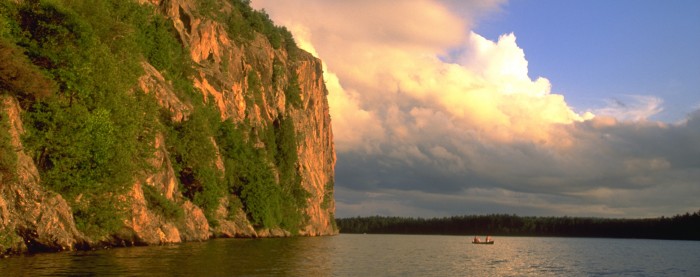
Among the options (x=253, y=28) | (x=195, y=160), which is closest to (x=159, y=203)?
(x=195, y=160)

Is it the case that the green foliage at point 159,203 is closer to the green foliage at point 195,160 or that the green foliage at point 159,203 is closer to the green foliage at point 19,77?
the green foliage at point 195,160

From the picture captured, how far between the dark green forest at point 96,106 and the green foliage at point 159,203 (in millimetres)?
111

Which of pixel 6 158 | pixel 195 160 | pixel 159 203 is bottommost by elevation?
pixel 159 203

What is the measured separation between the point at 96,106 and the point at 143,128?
996cm

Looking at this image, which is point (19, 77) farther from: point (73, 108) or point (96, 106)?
point (96, 106)

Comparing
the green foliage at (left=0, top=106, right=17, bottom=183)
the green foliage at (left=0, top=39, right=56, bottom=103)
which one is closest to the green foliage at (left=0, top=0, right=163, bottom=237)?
the green foliage at (left=0, top=39, right=56, bottom=103)

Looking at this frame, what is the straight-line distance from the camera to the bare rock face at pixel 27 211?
3478 cm

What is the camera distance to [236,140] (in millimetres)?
97062

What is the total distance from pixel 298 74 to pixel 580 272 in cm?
10332

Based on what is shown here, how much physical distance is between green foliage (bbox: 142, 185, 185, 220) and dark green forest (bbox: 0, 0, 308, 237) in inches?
4.4

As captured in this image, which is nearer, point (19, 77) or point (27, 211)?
point (27, 211)

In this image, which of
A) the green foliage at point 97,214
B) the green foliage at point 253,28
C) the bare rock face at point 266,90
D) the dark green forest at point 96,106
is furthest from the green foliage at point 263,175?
the green foliage at point 97,214

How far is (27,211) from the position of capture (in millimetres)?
36219

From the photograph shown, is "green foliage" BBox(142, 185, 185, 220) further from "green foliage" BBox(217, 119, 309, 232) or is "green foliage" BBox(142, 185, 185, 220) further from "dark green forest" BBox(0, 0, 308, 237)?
"green foliage" BBox(217, 119, 309, 232)
